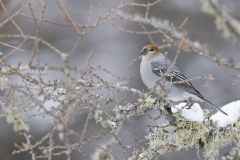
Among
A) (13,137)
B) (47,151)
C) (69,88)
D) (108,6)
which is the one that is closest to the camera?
(69,88)

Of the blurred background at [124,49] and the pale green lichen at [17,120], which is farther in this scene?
the blurred background at [124,49]

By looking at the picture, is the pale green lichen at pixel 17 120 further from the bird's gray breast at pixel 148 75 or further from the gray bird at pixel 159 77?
the bird's gray breast at pixel 148 75

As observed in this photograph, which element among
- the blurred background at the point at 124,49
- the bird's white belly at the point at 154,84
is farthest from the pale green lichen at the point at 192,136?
the blurred background at the point at 124,49

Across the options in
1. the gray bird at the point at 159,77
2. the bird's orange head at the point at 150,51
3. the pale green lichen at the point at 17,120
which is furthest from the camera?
the bird's orange head at the point at 150,51

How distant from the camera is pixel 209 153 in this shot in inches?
185

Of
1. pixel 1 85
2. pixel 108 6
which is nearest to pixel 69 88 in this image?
pixel 1 85

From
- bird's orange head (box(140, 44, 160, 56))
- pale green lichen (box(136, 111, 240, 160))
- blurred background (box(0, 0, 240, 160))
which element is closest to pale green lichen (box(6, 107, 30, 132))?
pale green lichen (box(136, 111, 240, 160))

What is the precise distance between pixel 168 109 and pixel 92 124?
7352 millimetres

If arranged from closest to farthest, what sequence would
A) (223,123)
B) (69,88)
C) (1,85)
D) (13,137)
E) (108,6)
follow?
(69,88) → (1,85) → (223,123) → (13,137) → (108,6)

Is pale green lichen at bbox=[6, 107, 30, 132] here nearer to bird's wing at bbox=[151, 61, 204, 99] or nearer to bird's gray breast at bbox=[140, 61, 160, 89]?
bird's wing at bbox=[151, 61, 204, 99]

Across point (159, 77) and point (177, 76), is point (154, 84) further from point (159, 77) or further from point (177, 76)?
point (177, 76)

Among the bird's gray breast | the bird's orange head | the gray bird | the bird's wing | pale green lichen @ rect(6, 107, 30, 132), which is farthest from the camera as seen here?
the bird's orange head

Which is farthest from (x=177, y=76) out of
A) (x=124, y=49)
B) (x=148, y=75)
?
(x=124, y=49)

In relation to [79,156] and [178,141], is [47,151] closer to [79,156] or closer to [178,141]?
[178,141]
